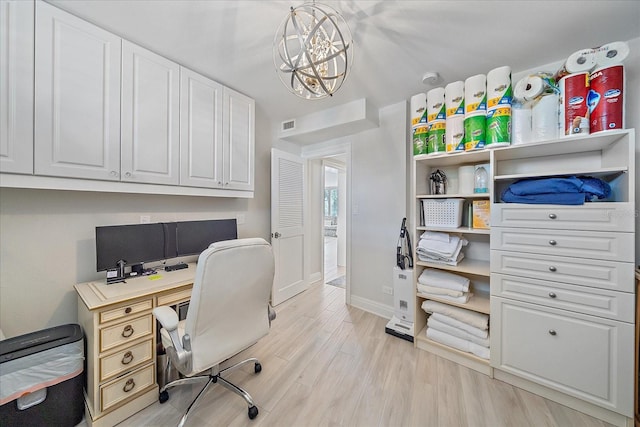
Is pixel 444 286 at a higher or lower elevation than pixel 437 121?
lower

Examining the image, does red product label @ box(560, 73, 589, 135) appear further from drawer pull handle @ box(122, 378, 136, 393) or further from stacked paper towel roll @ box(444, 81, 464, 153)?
drawer pull handle @ box(122, 378, 136, 393)

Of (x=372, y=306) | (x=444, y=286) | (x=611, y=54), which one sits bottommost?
(x=372, y=306)

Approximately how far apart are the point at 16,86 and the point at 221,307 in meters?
1.60

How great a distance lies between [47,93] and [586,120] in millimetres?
3195

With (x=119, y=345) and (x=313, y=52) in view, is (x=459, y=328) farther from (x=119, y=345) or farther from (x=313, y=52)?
(x=119, y=345)

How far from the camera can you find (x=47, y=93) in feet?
4.29

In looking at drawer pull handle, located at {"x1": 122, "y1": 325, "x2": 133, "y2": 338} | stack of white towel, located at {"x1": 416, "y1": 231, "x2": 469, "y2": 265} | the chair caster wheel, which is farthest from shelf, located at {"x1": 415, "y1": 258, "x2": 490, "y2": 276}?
drawer pull handle, located at {"x1": 122, "y1": 325, "x2": 133, "y2": 338}

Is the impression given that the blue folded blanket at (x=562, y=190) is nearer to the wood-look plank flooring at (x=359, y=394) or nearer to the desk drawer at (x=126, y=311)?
the wood-look plank flooring at (x=359, y=394)

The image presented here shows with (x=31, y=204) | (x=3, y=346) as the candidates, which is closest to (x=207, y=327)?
(x=3, y=346)

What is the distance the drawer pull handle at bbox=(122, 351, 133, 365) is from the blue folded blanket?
2777 millimetres

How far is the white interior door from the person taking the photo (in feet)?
9.48

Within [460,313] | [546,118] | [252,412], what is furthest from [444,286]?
[252,412]

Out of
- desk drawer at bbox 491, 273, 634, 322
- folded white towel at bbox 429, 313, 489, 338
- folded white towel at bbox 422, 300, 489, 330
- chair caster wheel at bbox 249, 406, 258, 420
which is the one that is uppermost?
desk drawer at bbox 491, 273, 634, 322

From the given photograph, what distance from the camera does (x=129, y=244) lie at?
1.73m
